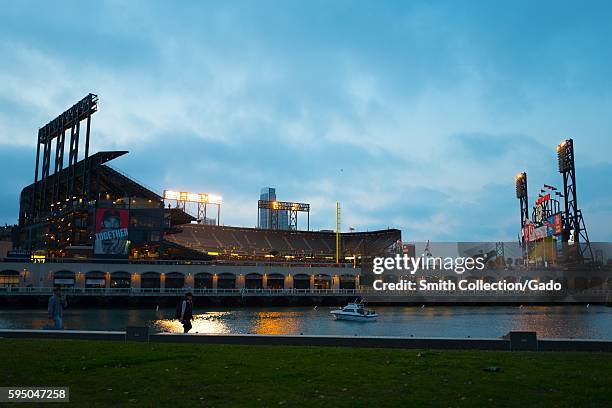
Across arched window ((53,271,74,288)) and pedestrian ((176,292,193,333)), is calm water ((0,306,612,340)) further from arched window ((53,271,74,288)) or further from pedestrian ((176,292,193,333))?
pedestrian ((176,292,193,333))

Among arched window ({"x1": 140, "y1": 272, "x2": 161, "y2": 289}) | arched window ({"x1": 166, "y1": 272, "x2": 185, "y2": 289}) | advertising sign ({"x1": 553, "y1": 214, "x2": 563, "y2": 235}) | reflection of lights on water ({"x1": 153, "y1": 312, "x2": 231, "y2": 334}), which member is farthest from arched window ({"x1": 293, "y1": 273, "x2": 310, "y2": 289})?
advertising sign ({"x1": 553, "y1": 214, "x2": 563, "y2": 235})

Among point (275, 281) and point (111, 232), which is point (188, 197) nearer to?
point (111, 232)

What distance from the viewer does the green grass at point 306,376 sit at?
44.9ft

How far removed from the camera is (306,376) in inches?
646

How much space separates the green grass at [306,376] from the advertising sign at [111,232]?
88444 millimetres

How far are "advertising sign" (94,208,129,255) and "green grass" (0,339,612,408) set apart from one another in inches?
3482

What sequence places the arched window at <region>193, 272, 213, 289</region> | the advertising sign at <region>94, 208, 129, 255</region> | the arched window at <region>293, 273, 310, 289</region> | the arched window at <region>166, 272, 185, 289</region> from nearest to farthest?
1. the arched window at <region>166, 272, 185, 289</region>
2. the advertising sign at <region>94, 208, 129, 255</region>
3. the arched window at <region>193, 272, 213, 289</region>
4. the arched window at <region>293, 273, 310, 289</region>

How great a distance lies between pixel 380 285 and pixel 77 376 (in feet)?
330

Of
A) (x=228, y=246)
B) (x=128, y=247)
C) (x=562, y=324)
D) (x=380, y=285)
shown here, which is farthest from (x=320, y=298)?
(x=228, y=246)

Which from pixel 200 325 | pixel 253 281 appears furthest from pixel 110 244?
pixel 200 325

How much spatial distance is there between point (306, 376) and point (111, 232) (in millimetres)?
99349

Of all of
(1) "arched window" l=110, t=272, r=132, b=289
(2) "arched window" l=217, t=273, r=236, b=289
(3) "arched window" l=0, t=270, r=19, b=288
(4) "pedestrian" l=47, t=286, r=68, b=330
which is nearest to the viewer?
(4) "pedestrian" l=47, t=286, r=68, b=330

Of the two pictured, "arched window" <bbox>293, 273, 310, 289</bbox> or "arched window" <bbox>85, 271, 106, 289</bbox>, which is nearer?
"arched window" <bbox>85, 271, 106, 289</bbox>

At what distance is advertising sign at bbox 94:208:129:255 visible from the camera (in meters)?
106
